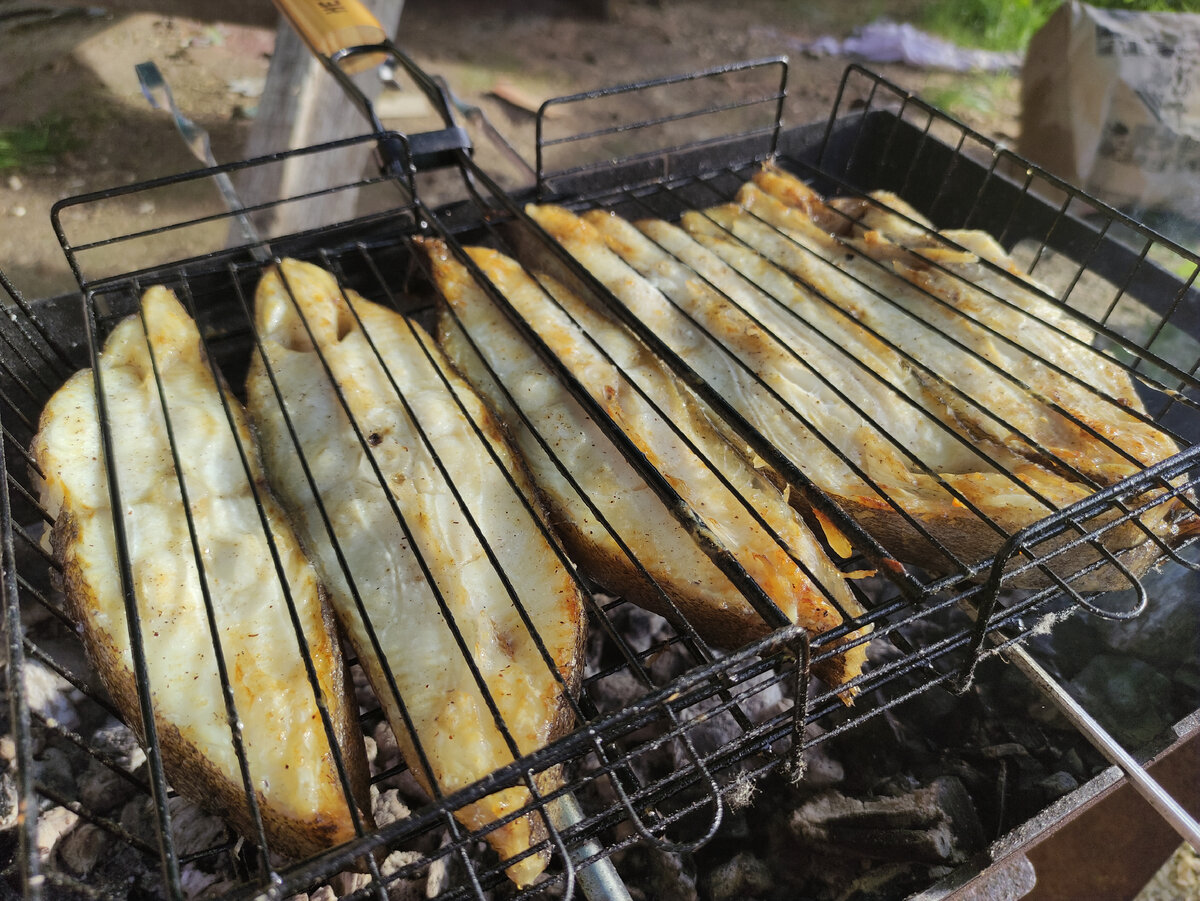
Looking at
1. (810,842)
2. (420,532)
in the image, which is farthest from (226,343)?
(810,842)

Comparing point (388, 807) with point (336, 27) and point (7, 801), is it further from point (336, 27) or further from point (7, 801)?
point (336, 27)

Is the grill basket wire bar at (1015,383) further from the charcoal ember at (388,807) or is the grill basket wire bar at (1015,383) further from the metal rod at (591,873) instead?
the charcoal ember at (388,807)

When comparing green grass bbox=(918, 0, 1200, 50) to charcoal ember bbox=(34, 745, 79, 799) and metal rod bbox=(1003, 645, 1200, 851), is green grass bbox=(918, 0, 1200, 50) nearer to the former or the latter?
metal rod bbox=(1003, 645, 1200, 851)

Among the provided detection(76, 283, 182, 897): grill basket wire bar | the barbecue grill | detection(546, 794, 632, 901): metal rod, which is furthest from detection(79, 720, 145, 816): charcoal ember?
detection(546, 794, 632, 901): metal rod

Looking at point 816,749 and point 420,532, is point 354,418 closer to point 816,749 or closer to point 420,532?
point 420,532

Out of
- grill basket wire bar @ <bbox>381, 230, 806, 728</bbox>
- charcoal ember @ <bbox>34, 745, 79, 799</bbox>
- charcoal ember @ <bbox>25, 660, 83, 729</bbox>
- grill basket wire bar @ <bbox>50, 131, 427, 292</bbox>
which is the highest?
grill basket wire bar @ <bbox>50, 131, 427, 292</bbox>
